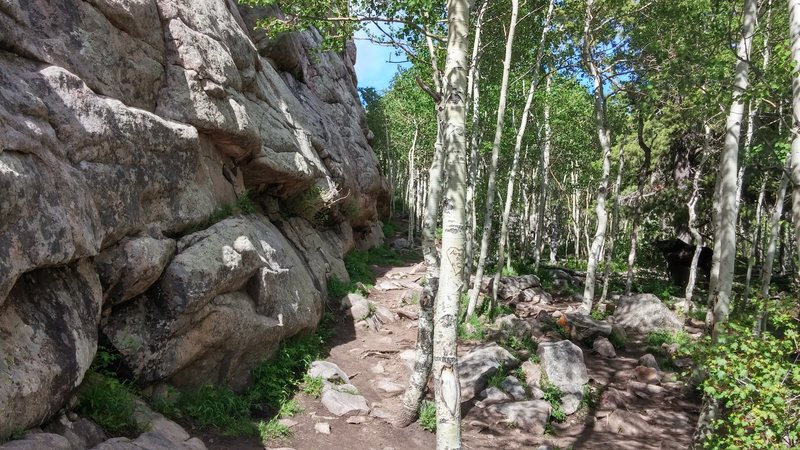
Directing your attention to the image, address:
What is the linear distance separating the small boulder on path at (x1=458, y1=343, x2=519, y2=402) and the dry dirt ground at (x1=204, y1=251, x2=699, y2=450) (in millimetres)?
413

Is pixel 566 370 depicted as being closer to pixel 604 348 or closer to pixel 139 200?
pixel 604 348

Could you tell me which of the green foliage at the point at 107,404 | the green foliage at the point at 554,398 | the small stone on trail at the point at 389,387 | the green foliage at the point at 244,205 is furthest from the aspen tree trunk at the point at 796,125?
the green foliage at the point at 244,205

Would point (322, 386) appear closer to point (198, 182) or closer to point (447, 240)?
point (198, 182)

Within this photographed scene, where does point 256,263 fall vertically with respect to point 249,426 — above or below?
above

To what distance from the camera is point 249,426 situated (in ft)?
25.5

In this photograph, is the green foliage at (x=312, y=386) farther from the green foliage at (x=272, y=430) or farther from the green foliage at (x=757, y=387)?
the green foliage at (x=757, y=387)

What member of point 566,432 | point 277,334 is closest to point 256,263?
point 277,334

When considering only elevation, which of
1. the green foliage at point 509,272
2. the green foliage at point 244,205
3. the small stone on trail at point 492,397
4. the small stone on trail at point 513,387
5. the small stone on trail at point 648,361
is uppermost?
the green foliage at point 244,205

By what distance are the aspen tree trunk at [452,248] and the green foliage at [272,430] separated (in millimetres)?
3815

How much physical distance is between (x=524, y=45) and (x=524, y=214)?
12.3 metres

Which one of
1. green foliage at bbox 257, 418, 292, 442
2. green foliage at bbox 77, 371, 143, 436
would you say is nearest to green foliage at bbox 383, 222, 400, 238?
green foliage at bbox 257, 418, 292, 442

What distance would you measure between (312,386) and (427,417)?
7.68 feet

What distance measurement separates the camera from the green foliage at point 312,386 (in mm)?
9439

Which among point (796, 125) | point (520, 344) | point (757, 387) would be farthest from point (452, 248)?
point (520, 344)
